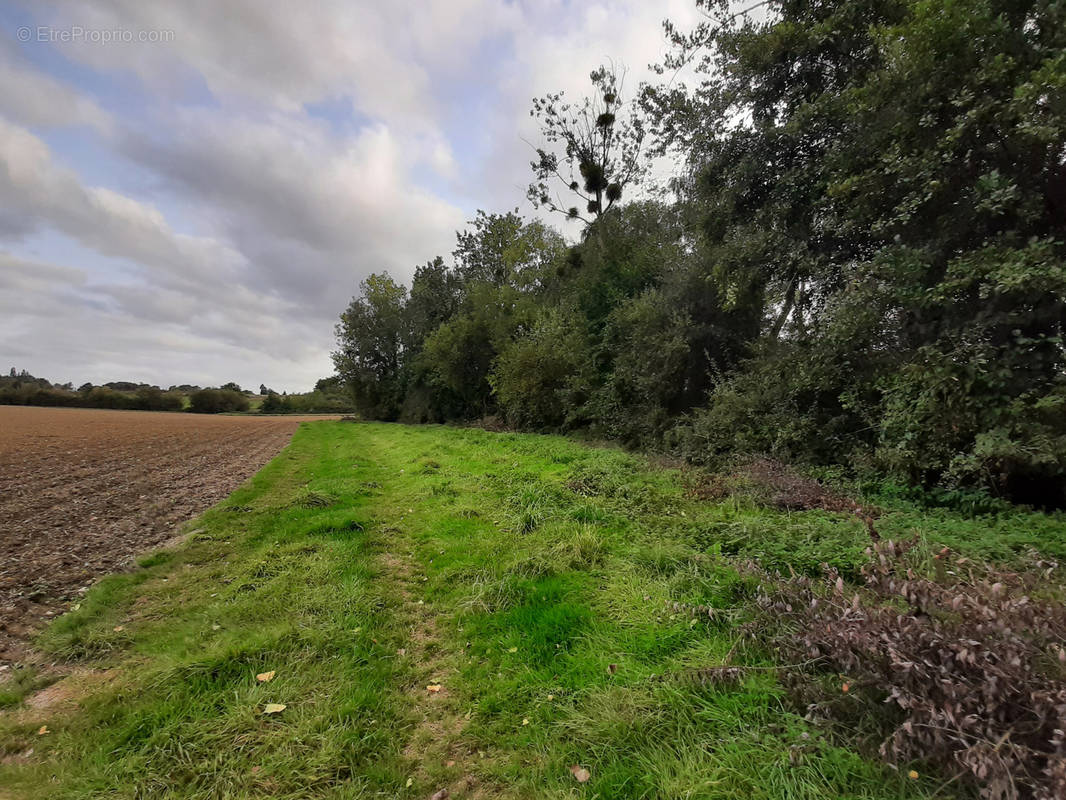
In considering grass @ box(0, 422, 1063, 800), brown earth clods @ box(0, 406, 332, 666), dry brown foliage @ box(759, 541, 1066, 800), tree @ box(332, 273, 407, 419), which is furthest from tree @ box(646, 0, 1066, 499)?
tree @ box(332, 273, 407, 419)

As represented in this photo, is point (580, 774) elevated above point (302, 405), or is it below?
below

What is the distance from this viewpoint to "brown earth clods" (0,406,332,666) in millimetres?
4684

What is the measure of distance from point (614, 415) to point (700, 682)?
42.5 feet

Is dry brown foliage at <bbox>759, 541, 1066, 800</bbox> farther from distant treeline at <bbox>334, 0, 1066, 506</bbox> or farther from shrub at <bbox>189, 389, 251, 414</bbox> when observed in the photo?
shrub at <bbox>189, 389, 251, 414</bbox>

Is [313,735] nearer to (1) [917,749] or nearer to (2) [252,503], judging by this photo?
(1) [917,749]

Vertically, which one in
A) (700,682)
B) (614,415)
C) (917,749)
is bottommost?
(700,682)

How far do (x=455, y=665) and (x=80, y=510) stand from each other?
9028 mm

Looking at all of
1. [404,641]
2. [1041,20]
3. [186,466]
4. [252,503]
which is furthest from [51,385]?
[1041,20]

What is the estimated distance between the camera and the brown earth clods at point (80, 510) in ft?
15.4

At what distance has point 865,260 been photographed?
879 centimetres

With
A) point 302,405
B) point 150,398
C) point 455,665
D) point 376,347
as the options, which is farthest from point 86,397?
point 455,665

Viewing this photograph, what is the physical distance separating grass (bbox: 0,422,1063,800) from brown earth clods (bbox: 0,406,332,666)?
0.54 metres

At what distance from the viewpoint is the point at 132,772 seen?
243cm

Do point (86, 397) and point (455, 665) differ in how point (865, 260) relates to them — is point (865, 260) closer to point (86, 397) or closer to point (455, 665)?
point (455, 665)
